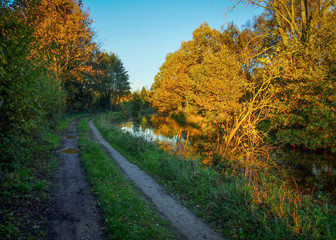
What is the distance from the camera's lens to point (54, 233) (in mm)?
4148

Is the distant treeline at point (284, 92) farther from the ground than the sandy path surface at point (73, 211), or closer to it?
farther from the ground

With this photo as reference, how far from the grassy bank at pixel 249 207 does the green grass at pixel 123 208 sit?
1.41 m

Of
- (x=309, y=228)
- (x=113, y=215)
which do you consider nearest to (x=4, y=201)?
(x=113, y=215)

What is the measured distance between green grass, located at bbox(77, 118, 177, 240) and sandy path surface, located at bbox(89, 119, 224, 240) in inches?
12.2

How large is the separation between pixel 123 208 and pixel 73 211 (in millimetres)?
1340

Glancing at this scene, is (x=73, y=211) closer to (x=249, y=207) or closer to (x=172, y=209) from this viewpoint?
(x=172, y=209)

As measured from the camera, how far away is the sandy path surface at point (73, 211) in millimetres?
4234

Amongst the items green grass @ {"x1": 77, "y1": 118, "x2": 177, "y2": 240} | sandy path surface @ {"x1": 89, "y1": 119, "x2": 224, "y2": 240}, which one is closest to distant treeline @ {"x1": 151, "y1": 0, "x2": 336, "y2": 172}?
sandy path surface @ {"x1": 89, "y1": 119, "x2": 224, "y2": 240}

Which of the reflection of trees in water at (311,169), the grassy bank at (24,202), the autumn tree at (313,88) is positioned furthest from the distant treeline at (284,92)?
the grassy bank at (24,202)

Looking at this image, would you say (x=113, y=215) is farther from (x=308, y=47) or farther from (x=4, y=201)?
(x=308, y=47)

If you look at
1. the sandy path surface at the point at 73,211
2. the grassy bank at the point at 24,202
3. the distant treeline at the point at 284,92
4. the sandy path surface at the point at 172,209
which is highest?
the distant treeline at the point at 284,92

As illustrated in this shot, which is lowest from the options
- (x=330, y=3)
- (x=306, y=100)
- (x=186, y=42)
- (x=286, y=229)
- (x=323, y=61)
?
(x=286, y=229)

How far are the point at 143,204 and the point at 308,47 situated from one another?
15216mm

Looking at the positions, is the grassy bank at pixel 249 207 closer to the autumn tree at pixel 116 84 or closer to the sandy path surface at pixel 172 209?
the sandy path surface at pixel 172 209
